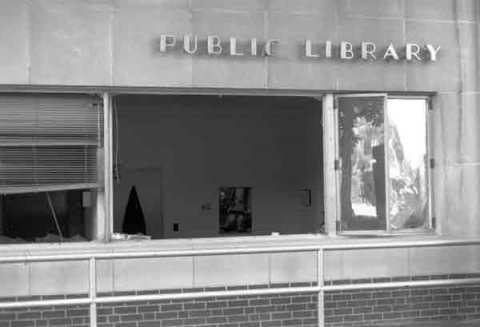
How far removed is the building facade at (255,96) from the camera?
→ 712 centimetres

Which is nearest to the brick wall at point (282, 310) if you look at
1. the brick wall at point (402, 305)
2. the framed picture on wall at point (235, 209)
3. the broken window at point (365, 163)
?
the brick wall at point (402, 305)

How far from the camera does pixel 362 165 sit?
26.0ft

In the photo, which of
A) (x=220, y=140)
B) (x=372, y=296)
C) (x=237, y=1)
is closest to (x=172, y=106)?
(x=220, y=140)

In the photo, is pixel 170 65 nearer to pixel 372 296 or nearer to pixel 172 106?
pixel 372 296

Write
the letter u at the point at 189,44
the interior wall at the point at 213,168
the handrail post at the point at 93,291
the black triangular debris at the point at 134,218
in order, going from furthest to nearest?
the interior wall at the point at 213,168 → the black triangular debris at the point at 134,218 → the letter u at the point at 189,44 → the handrail post at the point at 93,291

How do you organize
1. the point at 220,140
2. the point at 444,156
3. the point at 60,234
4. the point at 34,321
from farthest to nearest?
the point at 220,140 < the point at 444,156 < the point at 60,234 < the point at 34,321

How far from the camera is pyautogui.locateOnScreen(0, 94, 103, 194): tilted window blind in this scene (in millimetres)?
7188

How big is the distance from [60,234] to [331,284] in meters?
2.93

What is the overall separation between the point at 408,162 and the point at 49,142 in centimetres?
394

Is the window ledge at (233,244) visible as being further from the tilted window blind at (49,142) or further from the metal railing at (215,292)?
the tilted window blind at (49,142)

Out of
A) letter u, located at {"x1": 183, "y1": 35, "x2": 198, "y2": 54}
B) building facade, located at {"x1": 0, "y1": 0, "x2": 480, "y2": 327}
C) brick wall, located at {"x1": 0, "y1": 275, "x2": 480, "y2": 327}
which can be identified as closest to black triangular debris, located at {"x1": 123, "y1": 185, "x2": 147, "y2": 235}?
building facade, located at {"x1": 0, "y1": 0, "x2": 480, "y2": 327}

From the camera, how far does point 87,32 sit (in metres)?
7.21

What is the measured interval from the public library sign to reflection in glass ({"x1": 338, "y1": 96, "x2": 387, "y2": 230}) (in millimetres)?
494

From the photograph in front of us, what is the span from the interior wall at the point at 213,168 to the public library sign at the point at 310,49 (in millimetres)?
5007
